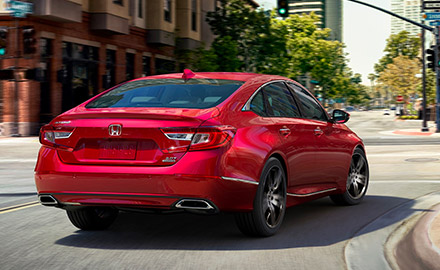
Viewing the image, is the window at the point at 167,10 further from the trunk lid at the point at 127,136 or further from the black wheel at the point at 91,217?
the trunk lid at the point at 127,136

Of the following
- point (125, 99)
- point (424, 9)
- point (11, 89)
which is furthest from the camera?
point (424, 9)

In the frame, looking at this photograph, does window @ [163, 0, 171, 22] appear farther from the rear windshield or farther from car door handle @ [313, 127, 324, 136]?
the rear windshield

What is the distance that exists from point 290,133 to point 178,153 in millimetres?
1587

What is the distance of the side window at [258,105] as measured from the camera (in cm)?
652

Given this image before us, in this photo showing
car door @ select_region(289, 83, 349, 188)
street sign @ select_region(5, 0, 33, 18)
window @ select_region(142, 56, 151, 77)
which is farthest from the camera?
window @ select_region(142, 56, 151, 77)

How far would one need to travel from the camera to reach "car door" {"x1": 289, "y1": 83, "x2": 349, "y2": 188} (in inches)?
297

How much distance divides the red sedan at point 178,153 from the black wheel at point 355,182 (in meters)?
1.66

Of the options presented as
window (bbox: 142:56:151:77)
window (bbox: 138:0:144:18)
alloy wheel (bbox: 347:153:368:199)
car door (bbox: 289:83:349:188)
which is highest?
window (bbox: 138:0:144:18)

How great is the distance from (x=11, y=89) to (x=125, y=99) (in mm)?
25154

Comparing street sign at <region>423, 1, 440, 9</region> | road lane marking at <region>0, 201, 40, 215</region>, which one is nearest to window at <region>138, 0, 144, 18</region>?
street sign at <region>423, 1, 440, 9</region>

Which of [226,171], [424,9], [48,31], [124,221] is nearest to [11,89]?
[48,31]

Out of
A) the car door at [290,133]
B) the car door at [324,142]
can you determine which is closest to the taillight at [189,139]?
the car door at [290,133]

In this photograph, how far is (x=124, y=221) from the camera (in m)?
7.41

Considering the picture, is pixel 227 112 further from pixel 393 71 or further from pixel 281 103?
pixel 393 71
